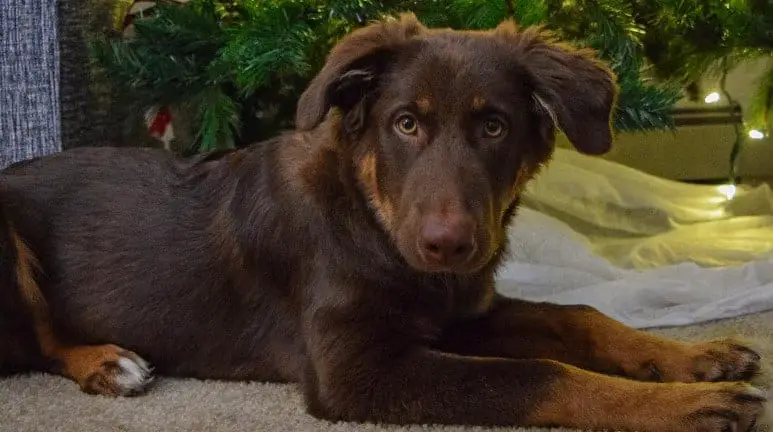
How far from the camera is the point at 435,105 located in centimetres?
190

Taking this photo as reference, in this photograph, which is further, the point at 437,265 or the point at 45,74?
the point at 45,74

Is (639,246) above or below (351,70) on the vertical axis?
below

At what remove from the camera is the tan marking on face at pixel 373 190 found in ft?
6.50

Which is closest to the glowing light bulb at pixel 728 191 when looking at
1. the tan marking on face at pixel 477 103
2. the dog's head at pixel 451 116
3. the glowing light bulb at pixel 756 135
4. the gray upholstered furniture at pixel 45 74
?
the glowing light bulb at pixel 756 135

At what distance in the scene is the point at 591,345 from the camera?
2.11 metres

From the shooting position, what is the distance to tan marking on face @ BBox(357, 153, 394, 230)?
1.98m

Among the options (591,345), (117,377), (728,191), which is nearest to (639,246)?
(728,191)

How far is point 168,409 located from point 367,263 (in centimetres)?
61

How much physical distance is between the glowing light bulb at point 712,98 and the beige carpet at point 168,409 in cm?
246

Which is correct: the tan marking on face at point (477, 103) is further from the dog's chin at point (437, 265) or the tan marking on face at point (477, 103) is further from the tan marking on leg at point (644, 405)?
the tan marking on leg at point (644, 405)

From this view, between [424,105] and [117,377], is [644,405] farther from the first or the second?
[117,377]

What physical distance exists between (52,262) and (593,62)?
5.20 feet

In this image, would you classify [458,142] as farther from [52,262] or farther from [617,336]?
[52,262]

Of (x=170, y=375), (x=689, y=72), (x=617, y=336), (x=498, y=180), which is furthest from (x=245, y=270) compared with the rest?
(x=689, y=72)
